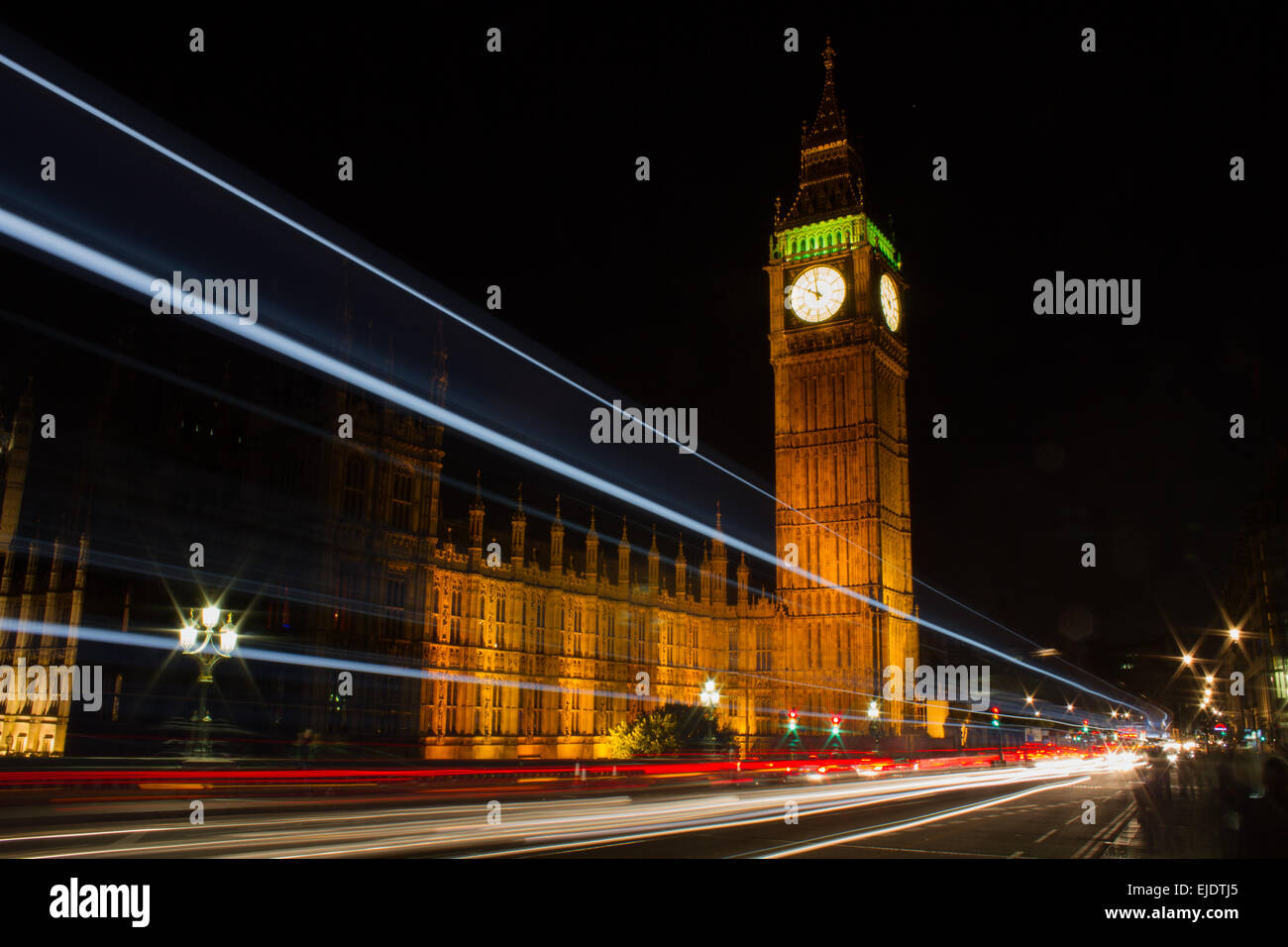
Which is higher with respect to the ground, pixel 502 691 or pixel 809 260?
pixel 809 260

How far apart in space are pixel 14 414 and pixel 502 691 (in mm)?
25802

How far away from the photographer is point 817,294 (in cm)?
6988

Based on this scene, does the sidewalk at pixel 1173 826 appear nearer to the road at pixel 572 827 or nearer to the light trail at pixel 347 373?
the road at pixel 572 827

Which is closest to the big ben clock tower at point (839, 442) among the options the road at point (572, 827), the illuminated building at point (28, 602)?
the road at point (572, 827)

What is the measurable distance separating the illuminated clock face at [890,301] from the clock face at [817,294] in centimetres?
331

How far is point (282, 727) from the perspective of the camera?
3791 cm

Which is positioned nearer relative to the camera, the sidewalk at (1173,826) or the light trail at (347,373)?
the sidewalk at (1173,826)

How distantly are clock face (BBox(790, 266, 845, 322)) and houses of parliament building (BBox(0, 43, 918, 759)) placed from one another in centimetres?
16

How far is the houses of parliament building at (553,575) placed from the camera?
A: 4084 cm

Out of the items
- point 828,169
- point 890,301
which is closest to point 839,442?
point 890,301

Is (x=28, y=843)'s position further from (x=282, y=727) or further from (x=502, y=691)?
(x=502, y=691)

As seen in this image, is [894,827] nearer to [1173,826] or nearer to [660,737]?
[1173,826]
